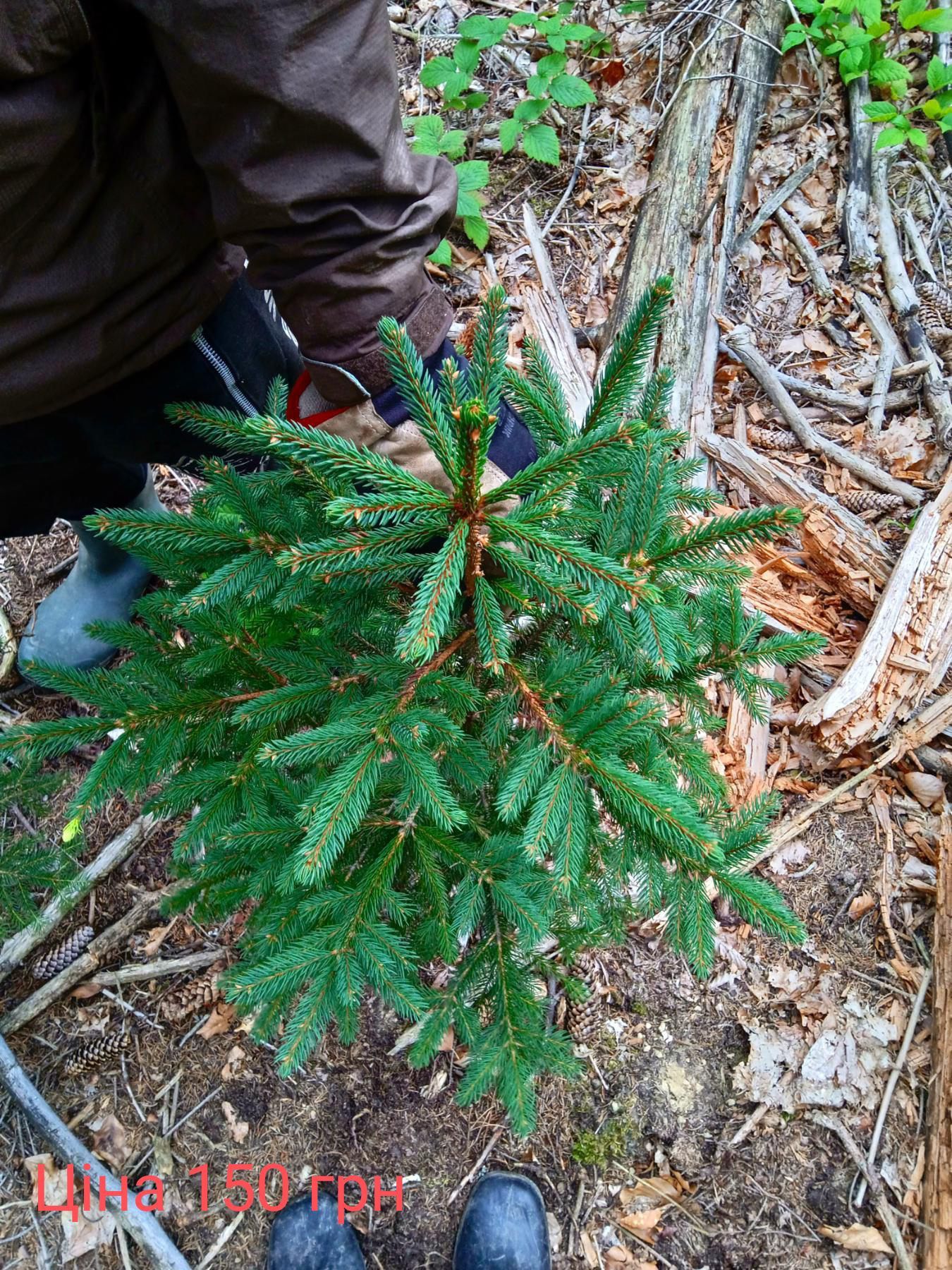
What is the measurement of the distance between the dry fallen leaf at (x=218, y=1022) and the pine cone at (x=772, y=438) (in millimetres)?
2989

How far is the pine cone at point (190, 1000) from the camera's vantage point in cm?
249

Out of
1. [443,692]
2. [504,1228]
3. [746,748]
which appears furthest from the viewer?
[746,748]

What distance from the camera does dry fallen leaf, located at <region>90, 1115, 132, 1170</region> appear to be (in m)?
2.31

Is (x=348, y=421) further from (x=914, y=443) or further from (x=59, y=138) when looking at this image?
(x=914, y=443)

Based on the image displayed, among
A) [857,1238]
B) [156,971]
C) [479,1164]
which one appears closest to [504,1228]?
[479,1164]

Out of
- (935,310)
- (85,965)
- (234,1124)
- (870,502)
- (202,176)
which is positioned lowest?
(234,1124)

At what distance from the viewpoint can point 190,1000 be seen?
2488 mm

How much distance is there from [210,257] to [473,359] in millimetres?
1110

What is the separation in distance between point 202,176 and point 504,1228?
2.90 m

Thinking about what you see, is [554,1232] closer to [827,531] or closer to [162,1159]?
[162,1159]

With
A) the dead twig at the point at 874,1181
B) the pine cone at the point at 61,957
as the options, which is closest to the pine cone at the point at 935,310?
the dead twig at the point at 874,1181

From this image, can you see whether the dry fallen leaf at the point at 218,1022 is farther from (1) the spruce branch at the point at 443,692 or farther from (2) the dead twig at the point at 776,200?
(2) the dead twig at the point at 776,200

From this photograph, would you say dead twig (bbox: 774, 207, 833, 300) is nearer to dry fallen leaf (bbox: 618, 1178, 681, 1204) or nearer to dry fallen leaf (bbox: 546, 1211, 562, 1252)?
dry fallen leaf (bbox: 618, 1178, 681, 1204)

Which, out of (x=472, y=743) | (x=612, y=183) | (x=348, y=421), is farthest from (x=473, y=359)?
(x=612, y=183)
